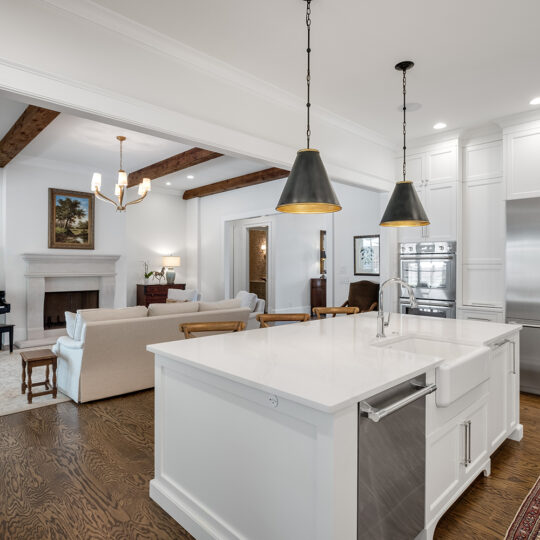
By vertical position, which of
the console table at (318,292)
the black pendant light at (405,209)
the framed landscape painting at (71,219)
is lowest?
the console table at (318,292)

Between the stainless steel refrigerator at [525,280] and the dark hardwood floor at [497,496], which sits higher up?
the stainless steel refrigerator at [525,280]

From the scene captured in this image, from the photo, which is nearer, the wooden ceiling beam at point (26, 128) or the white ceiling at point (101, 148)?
the wooden ceiling beam at point (26, 128)

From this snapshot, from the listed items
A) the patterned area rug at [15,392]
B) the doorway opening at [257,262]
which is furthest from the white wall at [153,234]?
the patterned area rug at [15,392]

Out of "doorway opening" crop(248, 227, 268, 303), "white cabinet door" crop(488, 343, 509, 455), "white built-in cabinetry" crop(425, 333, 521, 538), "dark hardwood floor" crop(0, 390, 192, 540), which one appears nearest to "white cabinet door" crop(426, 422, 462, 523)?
"white built-in cabinetry" crop(425, 333, 521, 538)

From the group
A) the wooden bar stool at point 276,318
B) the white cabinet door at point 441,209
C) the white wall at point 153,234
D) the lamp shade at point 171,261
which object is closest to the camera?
the wooden bar stool at point 276,318

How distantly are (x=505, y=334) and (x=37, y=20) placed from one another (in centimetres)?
339

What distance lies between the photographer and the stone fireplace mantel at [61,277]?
6262 mm

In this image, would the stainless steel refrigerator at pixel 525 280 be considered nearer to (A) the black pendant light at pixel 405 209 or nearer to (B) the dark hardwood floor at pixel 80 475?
(A) the black pendant light at pixel 405 209

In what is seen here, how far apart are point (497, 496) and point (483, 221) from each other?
3152mm

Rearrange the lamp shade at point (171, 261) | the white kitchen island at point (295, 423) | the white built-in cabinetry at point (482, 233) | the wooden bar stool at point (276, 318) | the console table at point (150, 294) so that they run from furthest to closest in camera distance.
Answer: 1. the lamp shade at point (171, 261)
2. the console table at point (150, 294)
3. the white built-in cabinetry at point (482, 233)
4. the wooden bar stool at point (276, 318)
5. the white kitchen island at point (295, 423)

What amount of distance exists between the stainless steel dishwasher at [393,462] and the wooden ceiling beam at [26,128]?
A: 4096 millimetres

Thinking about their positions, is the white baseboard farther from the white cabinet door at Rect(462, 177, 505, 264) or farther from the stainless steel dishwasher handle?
the white cabinet door at Rect(462, 177, 505, 264)

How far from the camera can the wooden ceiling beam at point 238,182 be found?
6760mm

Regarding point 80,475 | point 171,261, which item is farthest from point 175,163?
point 80,475
